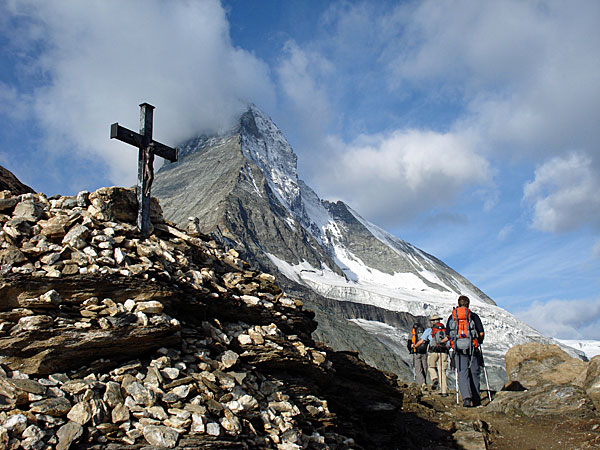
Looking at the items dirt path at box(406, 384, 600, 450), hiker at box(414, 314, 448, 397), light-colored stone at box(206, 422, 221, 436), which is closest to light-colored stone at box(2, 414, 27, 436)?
light-colored stone at box(206, 422, 221, 436)

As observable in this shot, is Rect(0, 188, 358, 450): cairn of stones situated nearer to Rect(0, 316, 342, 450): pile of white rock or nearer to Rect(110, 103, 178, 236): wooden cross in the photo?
Rect(0, 316, 342, 450): pile of white rock

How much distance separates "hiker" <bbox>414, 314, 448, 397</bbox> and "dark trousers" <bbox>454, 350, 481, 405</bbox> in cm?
129

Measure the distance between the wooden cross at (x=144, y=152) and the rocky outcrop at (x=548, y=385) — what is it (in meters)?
8.40

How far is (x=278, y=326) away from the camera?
30.4 feet

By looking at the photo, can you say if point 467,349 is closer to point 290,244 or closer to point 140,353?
point 140,353

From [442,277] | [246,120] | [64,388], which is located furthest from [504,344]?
[246,120]

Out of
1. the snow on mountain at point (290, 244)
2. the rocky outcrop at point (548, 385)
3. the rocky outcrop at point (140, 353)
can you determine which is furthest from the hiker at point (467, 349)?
the snow on mountain at point (290, 244)

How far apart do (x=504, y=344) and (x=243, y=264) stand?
103 m

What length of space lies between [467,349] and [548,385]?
182 centimetres

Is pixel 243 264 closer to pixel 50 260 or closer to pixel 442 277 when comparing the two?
pixel 50 260

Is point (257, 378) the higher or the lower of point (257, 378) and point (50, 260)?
the lower

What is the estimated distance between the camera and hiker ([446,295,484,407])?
1074cm

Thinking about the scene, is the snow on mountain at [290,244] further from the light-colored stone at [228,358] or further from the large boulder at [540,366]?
the light-colored stone at [228,358]

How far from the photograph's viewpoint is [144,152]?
33.0 ft
